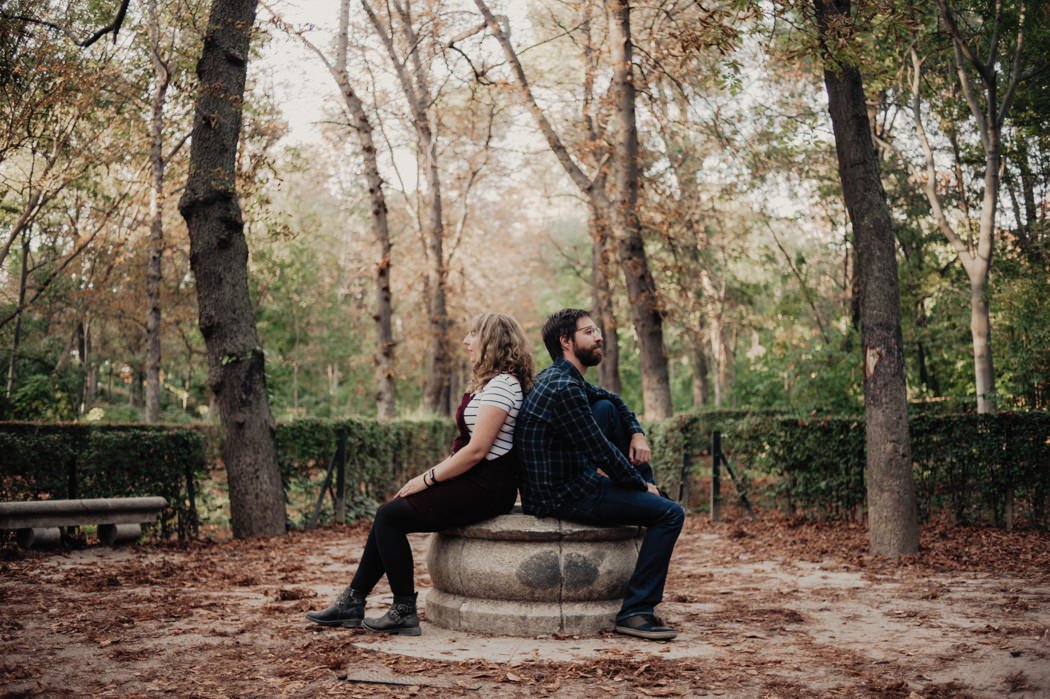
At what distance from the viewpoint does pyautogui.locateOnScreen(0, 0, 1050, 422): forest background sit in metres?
15.4

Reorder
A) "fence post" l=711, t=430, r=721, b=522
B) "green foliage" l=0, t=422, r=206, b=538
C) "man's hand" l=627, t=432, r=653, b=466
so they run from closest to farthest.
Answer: "man's hand" l=627, t=432, r=653, b=466 → "green foliage" l=0, t=422, r=206, b=538 → "fence post" l=711, t=430, r=721, b=522

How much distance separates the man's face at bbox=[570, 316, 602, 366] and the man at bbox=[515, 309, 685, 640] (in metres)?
0.14

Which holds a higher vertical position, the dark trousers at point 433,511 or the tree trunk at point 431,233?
the tree trunk at point 431,233

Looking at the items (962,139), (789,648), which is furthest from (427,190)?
(789,648)

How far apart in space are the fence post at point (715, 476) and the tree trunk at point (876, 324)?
14.7 ft

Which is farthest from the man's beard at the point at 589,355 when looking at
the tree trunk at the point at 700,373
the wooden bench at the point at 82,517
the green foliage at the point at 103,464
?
the tree trunk at the point at 700,373

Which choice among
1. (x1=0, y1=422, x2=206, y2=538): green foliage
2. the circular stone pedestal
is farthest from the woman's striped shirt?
(x1=0, y1=422, x2=206, y2=538): green foliage

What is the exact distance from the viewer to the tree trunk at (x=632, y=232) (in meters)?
16.9

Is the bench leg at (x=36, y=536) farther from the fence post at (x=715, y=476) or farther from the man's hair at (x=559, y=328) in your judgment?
the fence post at (x=715, y=476)

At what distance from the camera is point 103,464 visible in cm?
1083

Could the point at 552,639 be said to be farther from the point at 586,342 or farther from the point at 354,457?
the point at 354,457

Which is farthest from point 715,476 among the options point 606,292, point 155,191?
point 155,191

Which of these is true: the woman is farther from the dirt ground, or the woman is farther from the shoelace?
the dirt ground

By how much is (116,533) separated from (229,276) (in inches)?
126
